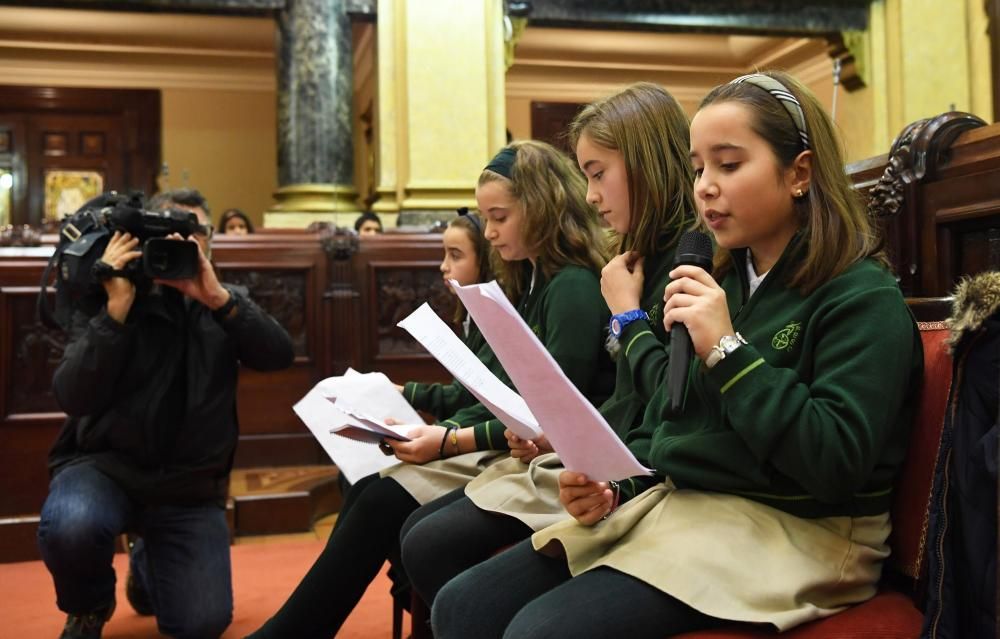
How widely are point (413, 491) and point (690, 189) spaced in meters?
0.79

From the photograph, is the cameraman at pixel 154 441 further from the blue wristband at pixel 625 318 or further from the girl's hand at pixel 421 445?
the blue wristband at pixel 625 318

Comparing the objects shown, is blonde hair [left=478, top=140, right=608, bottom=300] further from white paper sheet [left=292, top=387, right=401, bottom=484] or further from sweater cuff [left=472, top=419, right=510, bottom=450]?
white paper sheet [left=292, top=387, right=401, bottom=484]

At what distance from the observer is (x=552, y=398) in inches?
47.8

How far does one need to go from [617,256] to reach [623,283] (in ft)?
0.32

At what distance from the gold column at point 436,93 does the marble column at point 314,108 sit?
242mm

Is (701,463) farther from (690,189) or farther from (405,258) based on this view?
(405,258)

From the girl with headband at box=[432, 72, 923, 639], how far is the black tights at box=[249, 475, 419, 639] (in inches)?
21.6

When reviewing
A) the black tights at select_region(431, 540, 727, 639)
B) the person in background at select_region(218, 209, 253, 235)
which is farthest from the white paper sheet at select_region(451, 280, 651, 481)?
the person in background at select_region(218, 209, 253, 235)

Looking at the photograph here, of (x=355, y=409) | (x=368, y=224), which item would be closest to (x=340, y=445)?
(x=355, y=409)

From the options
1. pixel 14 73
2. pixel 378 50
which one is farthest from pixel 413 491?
pixel 14 73

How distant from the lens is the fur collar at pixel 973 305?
3.63 ft

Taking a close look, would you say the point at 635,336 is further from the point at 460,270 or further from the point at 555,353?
the point at 460,270

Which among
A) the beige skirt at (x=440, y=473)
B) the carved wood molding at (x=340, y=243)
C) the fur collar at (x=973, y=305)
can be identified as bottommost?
→ the beige skirt at (x=440, y=473)

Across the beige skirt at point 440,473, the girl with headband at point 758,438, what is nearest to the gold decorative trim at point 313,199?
the beige skirt at point 440,473
